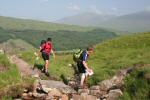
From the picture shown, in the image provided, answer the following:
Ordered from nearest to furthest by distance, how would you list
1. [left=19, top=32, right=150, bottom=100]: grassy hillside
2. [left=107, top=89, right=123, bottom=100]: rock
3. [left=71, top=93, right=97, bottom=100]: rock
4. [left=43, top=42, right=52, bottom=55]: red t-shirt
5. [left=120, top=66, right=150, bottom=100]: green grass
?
[left=120, top=66, right=150, bottom=100]: green grass → [left=19, top=32, right=150, bottom=100]: grassy hillside → [left=107, top=89, right=123, bottom=100]: rock → [left=71, top=93, right=97, bottom=100]: rock → [left=43, top=42, right=52, bottom=55]: red t-shirt

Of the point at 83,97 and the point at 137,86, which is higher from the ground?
the point at 137,86

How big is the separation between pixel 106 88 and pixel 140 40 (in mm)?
23348

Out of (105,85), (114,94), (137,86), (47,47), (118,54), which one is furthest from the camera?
(118,54)

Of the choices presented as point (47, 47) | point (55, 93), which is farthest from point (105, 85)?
point (47, 47)

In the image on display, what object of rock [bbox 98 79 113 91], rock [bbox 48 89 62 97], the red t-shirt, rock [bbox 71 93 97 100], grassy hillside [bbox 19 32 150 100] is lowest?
rock [bbox 71 93 97 100]

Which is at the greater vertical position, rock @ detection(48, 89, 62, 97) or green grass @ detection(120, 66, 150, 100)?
green grass @ detection(120, 66, 150, 100)

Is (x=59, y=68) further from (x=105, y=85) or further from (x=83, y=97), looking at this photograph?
(x=83, y=97)

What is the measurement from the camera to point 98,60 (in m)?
33.0

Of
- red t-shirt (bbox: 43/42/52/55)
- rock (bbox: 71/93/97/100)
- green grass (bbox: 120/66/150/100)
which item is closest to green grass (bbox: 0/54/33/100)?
rock (bbox: 71/93/97/100)

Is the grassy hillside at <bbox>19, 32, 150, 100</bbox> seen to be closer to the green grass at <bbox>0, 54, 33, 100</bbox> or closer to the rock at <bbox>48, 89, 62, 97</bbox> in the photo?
the rock at <bbox>48, 89, 62, 97</bbox>

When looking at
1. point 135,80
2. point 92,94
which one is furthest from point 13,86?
point 135,80

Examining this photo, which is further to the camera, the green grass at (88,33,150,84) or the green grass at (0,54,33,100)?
the green grass at (88,33,150,84)

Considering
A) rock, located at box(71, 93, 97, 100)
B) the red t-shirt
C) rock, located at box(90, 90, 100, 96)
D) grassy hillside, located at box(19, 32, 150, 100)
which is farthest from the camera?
the red t-shirt

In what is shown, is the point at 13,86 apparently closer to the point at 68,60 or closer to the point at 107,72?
the point at 107,72
